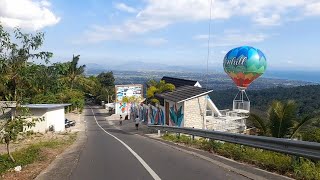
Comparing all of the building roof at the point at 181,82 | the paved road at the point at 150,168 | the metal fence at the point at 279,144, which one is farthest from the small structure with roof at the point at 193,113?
the paved road at the point at 150,168

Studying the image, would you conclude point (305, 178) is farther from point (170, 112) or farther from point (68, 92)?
point (68, 92)

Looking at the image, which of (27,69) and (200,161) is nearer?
(200,161)

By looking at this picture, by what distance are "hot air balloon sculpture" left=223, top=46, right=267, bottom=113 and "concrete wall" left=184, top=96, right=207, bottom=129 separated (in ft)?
26.4

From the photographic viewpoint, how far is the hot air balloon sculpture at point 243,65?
130 feet

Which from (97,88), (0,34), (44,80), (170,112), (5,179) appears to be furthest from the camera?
(97,88)

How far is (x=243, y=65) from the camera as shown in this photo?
1570 inches

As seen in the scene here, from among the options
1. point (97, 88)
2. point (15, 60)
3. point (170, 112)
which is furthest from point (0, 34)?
point (97, 88)

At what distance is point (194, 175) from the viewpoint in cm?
831

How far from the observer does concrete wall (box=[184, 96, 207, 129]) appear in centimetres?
3088

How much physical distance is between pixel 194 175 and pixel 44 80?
5.91 metres

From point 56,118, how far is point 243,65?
20392mm

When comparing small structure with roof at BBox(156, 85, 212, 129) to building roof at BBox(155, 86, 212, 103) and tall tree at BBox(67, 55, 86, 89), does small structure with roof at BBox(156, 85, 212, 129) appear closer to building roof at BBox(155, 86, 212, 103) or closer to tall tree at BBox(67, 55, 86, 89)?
building roof at BBox(155, 86, 212, 103)

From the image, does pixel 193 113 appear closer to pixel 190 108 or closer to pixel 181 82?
pixel 190 108

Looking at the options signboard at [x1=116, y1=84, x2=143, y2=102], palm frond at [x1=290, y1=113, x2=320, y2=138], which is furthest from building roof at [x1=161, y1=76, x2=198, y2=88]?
palm frond at [x1=290, y1=113, x2=320, y2=138]
